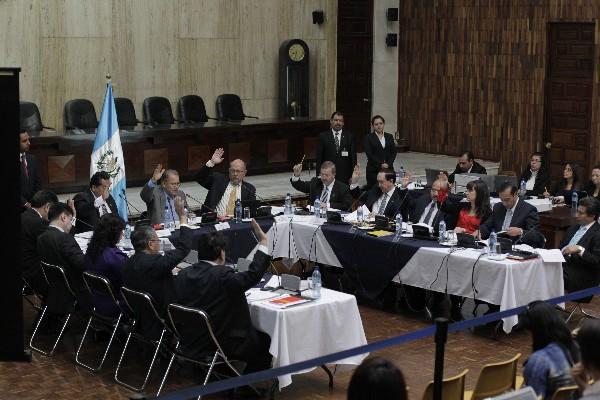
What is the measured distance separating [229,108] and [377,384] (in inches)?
531

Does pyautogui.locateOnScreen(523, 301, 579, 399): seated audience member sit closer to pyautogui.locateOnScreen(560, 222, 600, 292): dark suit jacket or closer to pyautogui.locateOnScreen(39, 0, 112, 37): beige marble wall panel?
pyautogui.locateOnScreen(560, 222, 600, 292): dark suit jacket

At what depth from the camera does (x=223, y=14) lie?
55.4 ft

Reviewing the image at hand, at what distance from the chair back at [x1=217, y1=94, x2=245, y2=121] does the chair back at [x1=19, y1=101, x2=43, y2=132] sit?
3.17m

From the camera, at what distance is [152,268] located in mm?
7441

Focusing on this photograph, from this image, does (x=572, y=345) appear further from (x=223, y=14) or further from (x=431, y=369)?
(x=223, y=14)

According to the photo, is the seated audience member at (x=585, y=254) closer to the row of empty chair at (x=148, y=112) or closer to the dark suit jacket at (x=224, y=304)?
Answer: the dark suit jacket at (x=224, y=304)

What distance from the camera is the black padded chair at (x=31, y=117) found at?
1395 cm

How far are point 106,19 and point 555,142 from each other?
283 inches

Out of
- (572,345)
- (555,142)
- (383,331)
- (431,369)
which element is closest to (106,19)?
(555,142)

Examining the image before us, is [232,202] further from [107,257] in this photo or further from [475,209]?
[107,257]

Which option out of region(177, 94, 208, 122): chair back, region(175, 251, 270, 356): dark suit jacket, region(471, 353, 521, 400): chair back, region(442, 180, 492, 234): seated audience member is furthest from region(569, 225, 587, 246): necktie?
region(177, 94, 208, 122): chair back

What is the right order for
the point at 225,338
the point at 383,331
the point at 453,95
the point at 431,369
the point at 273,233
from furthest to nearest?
the point at 453,95 < the point at 273,233 < the point at 383,331 < the point at 431,369 < the point at 225,338

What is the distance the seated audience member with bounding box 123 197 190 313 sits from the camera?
7.43 m

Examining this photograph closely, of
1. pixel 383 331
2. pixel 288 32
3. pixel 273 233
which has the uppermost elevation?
pixel 288 32
